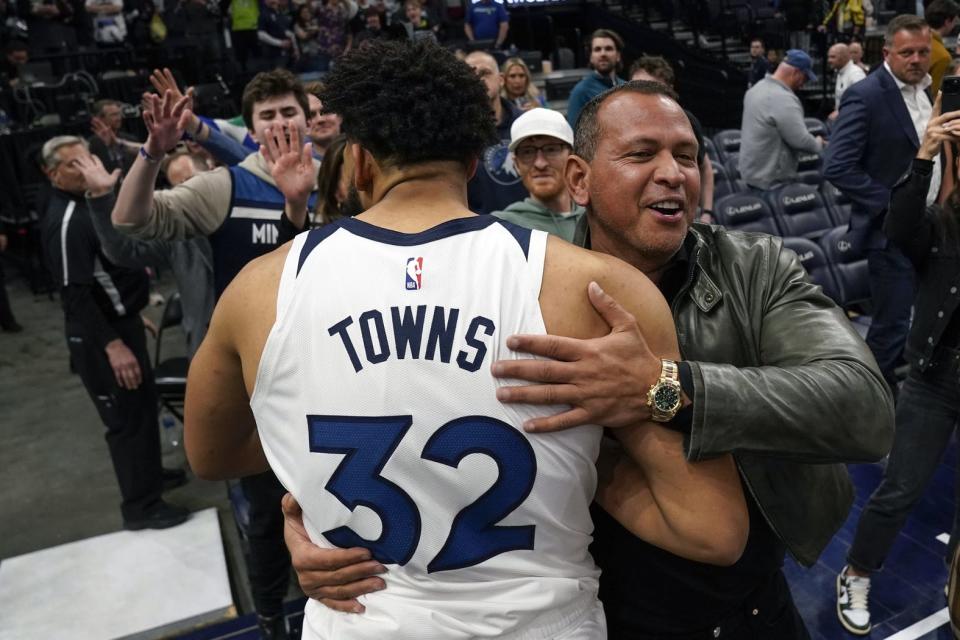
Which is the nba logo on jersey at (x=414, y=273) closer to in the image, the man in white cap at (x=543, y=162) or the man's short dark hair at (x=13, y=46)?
the man in white cap at (x=543, y=162)

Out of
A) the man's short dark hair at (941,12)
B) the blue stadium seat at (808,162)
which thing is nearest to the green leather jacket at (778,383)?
the man's short dark hair at (941,12)

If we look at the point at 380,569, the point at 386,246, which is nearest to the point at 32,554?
the point at 380,569

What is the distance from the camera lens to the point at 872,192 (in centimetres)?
396

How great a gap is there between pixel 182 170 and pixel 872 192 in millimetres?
3489

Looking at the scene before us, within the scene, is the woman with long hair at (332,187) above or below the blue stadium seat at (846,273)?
above

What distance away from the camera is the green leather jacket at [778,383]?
4.21 feet

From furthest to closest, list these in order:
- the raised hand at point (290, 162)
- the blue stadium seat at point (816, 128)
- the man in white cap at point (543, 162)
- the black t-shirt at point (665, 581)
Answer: the blue stadium seat at point (816, 128)
the man in white cap at point (543, 162)
the raised hand at point (290, 162)
the black t-shirt at point (665, 581)

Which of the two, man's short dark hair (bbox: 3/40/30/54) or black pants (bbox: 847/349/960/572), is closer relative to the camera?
black pants (bbox: 847/349/960/572)

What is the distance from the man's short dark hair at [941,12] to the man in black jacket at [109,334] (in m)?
5.72

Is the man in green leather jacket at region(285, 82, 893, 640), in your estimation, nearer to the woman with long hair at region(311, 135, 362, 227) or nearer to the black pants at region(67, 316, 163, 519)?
the woman with long hair at region(311, 135, 362, 227)

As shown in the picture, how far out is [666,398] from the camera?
4.12 ft

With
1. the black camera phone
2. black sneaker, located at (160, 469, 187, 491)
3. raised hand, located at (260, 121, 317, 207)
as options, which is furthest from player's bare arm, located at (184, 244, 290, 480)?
black sneaker, located at (160, 469, 187, 491)

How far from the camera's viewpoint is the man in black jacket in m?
3.77

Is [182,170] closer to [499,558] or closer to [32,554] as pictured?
[32,554]
